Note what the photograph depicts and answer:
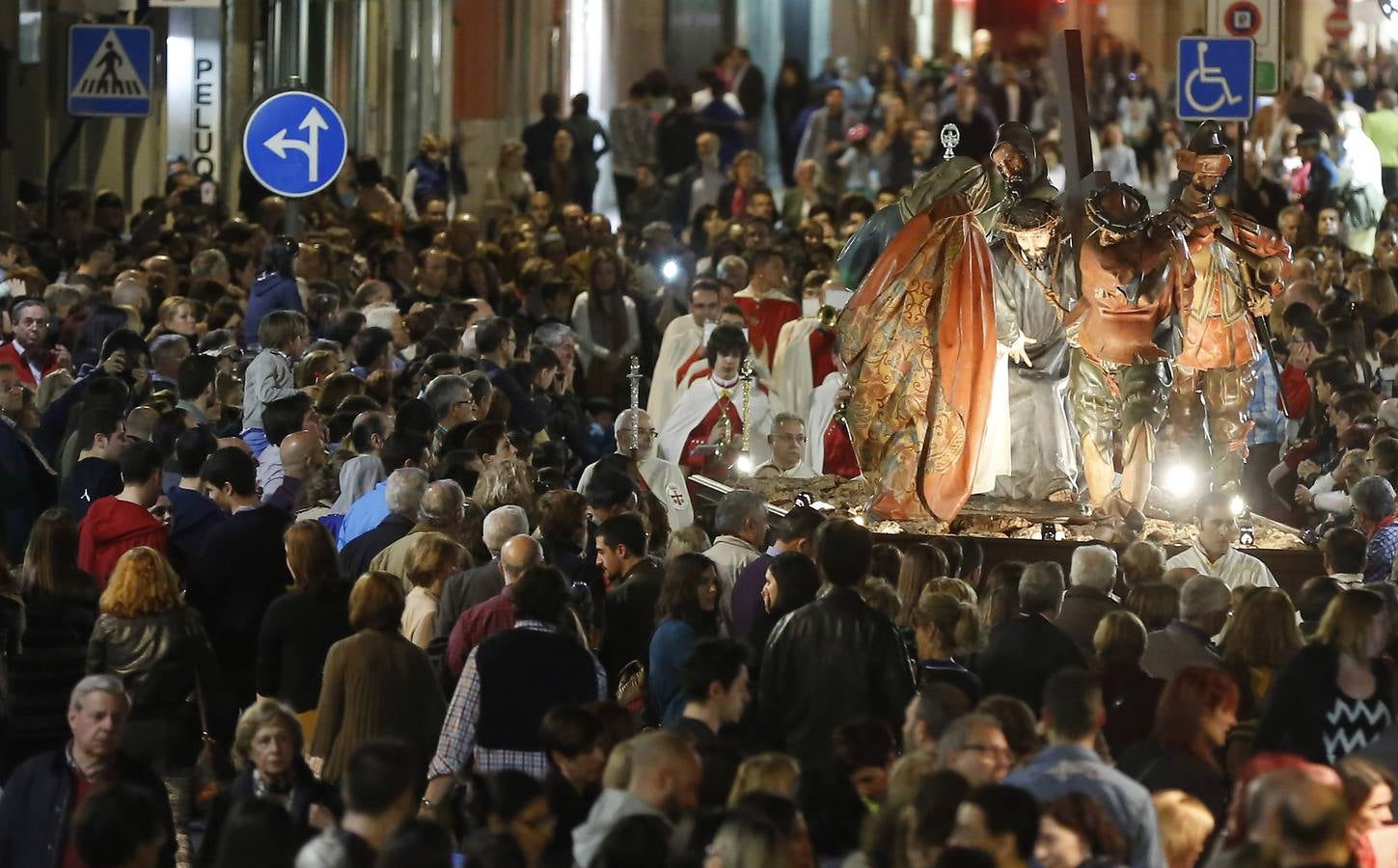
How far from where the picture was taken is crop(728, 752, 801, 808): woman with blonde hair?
864 cm

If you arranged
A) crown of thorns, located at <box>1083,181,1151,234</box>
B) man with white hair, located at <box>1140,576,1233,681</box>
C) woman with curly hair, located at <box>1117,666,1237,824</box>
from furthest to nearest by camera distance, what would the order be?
crown of thorns, located at <box>1083,181,1151,234</box>
man with white hair, located at <box>1140,576,1233,681</box>
woman with curly hair, located at <box>1117,666,1237,824</box>

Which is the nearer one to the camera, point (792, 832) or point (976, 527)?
point (792, 832)

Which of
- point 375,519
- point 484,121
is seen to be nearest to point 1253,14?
point 375,519

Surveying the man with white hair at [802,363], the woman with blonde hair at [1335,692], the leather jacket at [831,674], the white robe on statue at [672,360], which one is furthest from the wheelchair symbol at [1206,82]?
the woman with blonde hair at [1335,692]

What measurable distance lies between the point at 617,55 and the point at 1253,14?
734 inches

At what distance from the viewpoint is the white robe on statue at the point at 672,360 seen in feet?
66.2

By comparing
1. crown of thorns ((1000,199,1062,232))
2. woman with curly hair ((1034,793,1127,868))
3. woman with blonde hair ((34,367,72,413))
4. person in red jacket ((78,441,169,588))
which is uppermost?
crown of thorns ((1000,199,1062,232))

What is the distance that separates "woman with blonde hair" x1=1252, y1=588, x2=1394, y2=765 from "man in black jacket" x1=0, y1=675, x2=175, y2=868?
3407 millimetres

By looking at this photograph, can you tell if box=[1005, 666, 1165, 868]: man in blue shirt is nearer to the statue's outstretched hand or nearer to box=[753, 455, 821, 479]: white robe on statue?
the statue's outstretched hand

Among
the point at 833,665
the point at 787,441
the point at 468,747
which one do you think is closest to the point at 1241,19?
the point at 787,441

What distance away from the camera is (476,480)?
1382 centimetres

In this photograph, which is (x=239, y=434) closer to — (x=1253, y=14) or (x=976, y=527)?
(x=976, y=527)

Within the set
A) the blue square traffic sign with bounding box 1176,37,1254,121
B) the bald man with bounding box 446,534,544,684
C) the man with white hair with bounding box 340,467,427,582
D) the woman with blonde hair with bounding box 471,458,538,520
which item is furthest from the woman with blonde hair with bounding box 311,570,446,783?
the blue square traffic sign with bounding box 1176,37,1254,121

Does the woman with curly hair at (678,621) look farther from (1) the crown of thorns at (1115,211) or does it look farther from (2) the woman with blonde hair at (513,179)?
(2) the woman with blonde hair at (513,179)
